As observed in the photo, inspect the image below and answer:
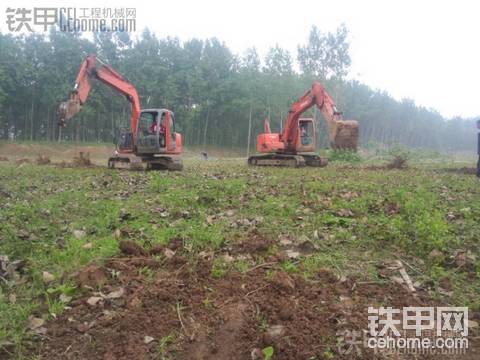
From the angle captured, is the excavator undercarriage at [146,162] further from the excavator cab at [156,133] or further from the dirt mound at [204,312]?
the dirt mound at [204,312]

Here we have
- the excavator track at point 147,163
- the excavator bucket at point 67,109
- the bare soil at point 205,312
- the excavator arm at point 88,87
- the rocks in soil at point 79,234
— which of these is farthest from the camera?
the excavator track at point 147,163

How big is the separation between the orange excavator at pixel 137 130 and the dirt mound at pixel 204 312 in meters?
11.2

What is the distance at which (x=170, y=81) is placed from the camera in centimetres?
4562

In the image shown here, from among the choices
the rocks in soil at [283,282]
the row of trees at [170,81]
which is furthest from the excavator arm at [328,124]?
the row of trees at [170,81]

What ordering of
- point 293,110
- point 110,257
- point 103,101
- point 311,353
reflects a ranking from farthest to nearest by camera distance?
1. point 103,101
2. point 293,110
3. point 110,257
4. point 311,353

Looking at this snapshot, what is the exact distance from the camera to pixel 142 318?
2955 mm

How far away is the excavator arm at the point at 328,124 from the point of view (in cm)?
1572

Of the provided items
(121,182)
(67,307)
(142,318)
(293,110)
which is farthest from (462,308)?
(293,110)

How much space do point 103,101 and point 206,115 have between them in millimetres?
13330

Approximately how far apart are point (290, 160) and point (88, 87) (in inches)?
356

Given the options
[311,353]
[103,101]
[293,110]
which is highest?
[103,101]

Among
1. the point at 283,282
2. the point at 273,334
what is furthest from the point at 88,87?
the point at 273,334

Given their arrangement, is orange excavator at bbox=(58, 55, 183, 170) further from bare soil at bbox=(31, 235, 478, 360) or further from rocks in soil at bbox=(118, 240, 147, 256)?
bare soil at bbox=(31, 235, 478, 360)

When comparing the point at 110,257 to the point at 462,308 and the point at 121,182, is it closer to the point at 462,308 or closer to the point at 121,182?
the point at 462,308
